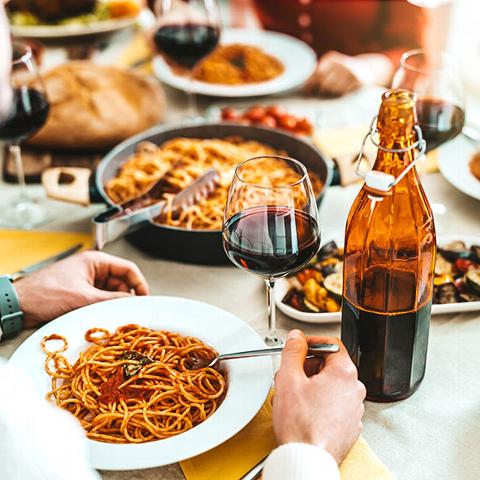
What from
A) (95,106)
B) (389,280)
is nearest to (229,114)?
(95,106)

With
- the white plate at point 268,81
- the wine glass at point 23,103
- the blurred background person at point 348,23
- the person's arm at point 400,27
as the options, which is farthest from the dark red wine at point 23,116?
the person's arm at point 400,27

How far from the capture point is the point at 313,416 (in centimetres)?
94

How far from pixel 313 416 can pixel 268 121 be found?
3.95 ft

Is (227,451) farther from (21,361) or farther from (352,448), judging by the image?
(21,361)

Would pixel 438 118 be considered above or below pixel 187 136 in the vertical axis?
above

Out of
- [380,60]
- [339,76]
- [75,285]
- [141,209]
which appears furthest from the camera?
[380,60]

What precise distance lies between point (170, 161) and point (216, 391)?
804 millimetres

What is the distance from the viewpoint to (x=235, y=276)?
147 centimetres

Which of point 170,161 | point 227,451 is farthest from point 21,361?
point 170,161

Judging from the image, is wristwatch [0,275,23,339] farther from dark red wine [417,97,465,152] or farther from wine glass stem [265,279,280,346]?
dark red wine [417,97,465,152]

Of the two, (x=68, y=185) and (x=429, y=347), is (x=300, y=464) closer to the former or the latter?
(x=429, y=347)

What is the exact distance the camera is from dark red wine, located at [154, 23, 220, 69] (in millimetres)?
1921

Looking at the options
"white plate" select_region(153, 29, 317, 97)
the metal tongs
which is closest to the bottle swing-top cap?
the metal tongs

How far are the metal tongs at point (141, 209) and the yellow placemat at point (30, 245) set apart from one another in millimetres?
160
